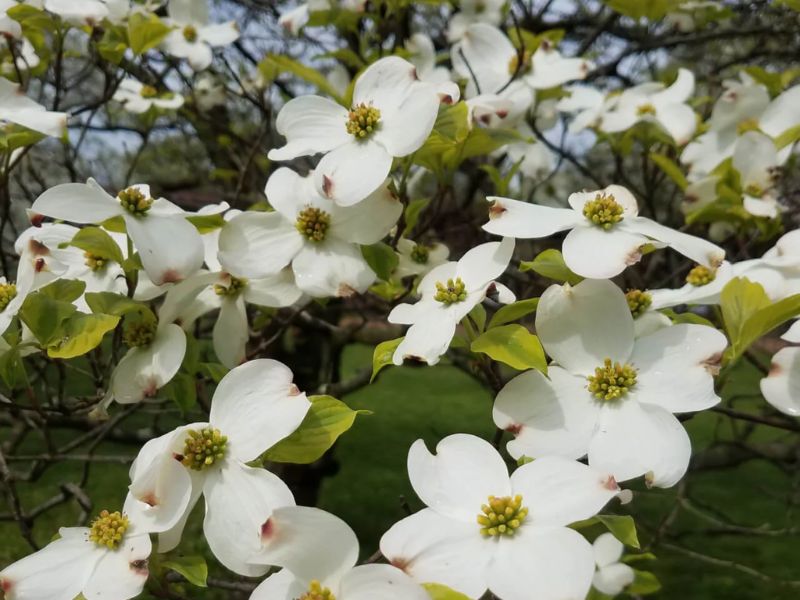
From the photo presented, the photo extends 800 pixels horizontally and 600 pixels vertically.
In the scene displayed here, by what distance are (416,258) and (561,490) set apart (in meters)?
0.42

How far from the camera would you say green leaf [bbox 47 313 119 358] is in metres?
0.58

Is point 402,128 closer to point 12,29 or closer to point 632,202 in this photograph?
point 632,202

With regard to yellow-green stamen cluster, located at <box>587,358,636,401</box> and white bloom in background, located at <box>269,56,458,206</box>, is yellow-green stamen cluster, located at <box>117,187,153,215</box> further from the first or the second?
yellow-green stamen cluster, located at <box>587,358,636,401</box>

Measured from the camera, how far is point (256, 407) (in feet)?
1.72

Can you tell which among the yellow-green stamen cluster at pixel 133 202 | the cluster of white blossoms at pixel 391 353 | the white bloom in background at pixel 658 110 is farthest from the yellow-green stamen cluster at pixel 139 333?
the white bloom in background at pixel 658 110

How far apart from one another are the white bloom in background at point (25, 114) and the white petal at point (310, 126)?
0.22m

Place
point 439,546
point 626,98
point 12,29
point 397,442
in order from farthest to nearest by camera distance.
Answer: point 397,442 < point 626,98 < point 12,29 < point 439,546

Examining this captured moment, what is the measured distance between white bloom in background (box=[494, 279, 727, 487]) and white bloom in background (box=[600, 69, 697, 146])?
0.67 meters

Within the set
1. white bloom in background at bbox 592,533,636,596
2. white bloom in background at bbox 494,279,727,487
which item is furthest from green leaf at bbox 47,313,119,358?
white bloom in background at bbox 592,533,636,596

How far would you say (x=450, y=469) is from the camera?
487 millimetres

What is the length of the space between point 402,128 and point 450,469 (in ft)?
1.05

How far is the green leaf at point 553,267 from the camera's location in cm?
56

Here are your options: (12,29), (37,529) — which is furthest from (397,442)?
(12,29)

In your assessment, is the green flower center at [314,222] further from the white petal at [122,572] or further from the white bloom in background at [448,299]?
the white petal at [122,572]
